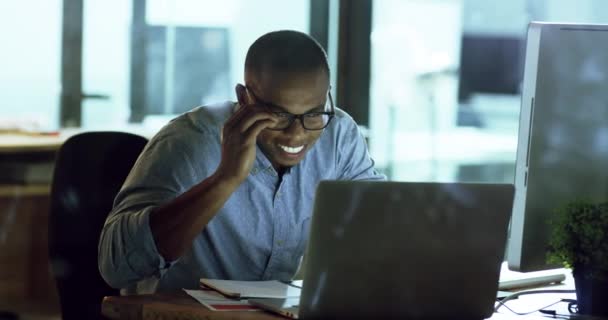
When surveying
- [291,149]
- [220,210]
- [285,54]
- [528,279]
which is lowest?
[528,279]

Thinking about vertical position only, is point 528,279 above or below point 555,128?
below

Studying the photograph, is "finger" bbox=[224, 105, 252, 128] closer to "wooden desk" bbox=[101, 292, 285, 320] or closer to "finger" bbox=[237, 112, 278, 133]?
"finger" bbox=[237, 112, 278, 133]

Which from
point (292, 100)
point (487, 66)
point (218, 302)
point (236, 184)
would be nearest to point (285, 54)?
point (292, 100)

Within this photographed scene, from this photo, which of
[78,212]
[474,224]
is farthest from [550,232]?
[78,212]

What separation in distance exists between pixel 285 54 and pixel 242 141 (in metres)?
0.19

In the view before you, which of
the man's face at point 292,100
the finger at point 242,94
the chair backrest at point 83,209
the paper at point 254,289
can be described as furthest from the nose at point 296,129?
the chair backrest at point 83,209

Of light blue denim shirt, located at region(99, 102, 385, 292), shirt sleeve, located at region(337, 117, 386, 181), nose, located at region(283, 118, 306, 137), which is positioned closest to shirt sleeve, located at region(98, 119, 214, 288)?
light blue denim shirt, located at region(99, 102, 385, 292)

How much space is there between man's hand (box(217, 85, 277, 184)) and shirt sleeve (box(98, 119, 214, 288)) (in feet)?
0.42

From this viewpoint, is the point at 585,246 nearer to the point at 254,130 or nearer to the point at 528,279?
the point at 528,279

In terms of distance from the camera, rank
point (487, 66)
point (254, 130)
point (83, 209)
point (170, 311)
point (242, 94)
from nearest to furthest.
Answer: point (170, 311) < point (254, 130) < point (242, 94) < point (83, 209) < point (487, 66)

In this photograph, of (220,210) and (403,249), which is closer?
(403,249)

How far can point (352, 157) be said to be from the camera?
217cm

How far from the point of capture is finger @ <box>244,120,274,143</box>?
1705 mm

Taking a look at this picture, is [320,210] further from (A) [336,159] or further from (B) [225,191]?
(A) [336,159]
